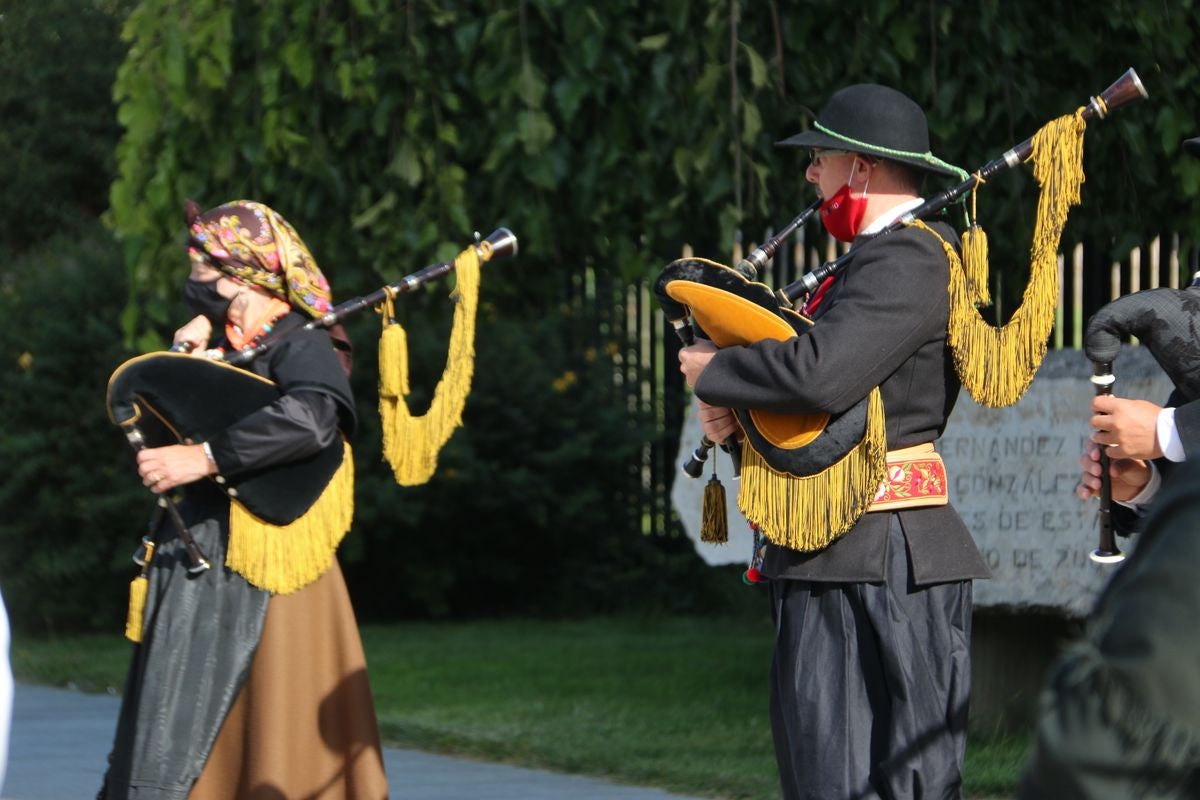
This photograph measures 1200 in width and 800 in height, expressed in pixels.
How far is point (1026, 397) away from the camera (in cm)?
621

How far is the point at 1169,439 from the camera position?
312 centimetres

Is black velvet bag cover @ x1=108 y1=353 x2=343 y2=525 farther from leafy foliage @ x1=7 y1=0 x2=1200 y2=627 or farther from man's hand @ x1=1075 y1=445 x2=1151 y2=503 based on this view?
leafy foliage @ x1=7 y1=0 x2=1200 y2=627

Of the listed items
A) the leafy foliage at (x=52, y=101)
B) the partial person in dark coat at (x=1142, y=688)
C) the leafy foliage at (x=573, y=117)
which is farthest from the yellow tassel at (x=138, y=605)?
the leafy foliage at (x=52, y=101)

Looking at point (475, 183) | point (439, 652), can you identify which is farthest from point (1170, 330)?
point (439, 652)

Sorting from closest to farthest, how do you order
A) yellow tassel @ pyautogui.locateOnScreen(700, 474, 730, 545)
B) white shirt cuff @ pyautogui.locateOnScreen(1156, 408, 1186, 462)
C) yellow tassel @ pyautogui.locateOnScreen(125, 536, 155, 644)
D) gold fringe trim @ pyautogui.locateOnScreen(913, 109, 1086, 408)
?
white shirt cuff @ pyautogui.locateOnScreen(1156, 408, 1186, 462)
gold fringe trim @ pyautogui.locateOnScreen(913, 109, 1086, 408)
yellow tassel @ pyautogui.locateOnScreen(700, 474, 730, 545)
yellow tassel @ pyautogui.locateOnScreen(125, 536, 155, 644)

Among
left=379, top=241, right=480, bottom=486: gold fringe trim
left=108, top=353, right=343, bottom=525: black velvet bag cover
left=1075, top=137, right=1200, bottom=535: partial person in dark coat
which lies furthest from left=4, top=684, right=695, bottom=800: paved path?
left=1075, top=137, right=1200, bottom=535: partial person in dark coat

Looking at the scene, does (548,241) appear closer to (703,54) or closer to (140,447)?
(703,54)

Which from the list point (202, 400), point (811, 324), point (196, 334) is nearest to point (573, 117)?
point (196, 334)

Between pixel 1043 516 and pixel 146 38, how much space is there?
12.2ft

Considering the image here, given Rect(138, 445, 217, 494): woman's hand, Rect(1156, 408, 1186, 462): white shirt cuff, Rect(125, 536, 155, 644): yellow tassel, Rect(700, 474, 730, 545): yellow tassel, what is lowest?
Rect(125, 536, 155, 644): yellow tassel

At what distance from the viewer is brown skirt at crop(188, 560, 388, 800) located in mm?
4379

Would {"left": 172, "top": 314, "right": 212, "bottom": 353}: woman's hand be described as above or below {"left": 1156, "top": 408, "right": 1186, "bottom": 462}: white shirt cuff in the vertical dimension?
above

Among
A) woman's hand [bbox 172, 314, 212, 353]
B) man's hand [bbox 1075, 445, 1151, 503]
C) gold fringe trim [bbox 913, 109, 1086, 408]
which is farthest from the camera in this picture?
woman's hand [bbox 172, 314, 212, 353]

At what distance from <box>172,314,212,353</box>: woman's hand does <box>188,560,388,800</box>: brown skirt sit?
0.65 m
